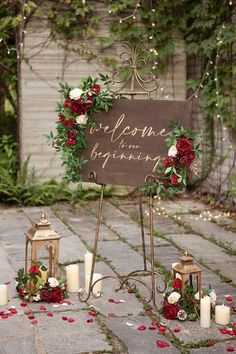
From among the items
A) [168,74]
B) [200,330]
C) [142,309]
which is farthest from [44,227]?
[168,74]

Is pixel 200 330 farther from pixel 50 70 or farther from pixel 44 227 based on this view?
pixel 50 70

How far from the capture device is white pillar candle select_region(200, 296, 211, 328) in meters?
2.78

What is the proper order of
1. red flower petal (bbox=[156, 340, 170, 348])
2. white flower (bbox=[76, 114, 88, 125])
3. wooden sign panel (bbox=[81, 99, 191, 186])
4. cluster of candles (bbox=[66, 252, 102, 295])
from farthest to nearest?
cluster of candles (bbox=[66, 252, 102, 295])
white flower (bbox=[76, 114, 88, 125])
wooden sign panel (bbox=[81, 99, 191, 186])
red flower petal (bbox=[156, 340, 170, 348])

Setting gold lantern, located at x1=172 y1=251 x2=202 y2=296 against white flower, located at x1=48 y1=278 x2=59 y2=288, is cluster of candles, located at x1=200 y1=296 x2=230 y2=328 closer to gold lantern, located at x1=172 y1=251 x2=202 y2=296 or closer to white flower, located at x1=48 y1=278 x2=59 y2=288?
gold lantern, located at x1=172 y1=251 x2=202 y2=296

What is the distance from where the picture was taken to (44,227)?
3156mm

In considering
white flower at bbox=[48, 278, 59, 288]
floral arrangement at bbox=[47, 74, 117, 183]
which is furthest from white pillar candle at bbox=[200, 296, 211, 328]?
floral arrangement at bbox=[47, 74, 117, 183]

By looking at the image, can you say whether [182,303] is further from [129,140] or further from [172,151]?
[129,140]

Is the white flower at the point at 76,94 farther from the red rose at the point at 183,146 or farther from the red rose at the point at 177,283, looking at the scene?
the red rose at the point at 177,283

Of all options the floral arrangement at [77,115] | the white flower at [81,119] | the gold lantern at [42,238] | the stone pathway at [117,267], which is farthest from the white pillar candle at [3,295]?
the white flower at [81,119]

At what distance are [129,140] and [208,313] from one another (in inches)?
38.8

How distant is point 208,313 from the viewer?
109 inches

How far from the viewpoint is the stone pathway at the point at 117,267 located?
260cm

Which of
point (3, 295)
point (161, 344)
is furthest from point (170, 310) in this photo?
point (3, 295)

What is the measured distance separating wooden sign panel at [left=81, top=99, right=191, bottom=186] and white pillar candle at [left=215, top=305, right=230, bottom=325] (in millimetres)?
755
